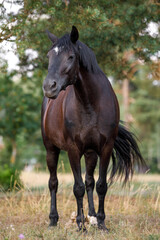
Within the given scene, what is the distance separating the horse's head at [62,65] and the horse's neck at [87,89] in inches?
10.0

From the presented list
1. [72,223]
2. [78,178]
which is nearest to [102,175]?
[78,178]

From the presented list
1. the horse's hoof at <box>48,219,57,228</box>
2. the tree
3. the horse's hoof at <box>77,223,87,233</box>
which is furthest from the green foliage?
the horse's hoof at <box>77,223,87,233</box>

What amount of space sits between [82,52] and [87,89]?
1.61ft

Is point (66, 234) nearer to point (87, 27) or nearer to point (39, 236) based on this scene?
point (39, 236)

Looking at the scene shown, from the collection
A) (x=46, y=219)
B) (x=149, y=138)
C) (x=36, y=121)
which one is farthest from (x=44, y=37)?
(x=149, y=138)

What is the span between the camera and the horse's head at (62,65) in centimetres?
392

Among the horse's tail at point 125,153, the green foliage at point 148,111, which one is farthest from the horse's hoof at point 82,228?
the green foliage at point 148,111

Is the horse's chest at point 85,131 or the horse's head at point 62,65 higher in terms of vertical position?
the horse's head at point 62,65

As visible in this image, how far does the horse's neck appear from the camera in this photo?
4578mm

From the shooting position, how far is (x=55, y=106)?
554 cm

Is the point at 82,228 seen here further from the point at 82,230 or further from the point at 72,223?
the point at 72,223

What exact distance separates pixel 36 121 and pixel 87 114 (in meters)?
14.3

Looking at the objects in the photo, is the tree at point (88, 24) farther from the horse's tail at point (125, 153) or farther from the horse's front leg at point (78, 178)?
the horse's front leg at point (78, 178)

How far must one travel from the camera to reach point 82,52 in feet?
14.5
